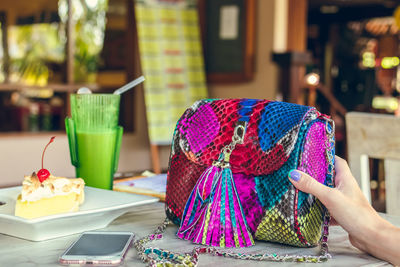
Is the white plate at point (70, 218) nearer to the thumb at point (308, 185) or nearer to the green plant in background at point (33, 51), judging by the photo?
the thumb at point (308, 185)

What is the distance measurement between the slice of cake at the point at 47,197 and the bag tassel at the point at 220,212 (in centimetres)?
21

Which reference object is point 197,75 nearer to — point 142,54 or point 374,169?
point 142,54

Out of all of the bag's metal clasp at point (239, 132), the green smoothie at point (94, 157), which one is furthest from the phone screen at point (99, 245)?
the green smoothie at point (94, 157)

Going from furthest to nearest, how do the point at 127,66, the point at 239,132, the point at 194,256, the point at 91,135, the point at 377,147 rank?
1. the point at 127,66
2. the point at 377,147
3. the point at 91,135
4. the point at 239,132
5. the point at 194,256

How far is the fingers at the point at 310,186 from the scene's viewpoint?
0.75 m

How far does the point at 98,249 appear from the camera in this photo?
729 millimetres

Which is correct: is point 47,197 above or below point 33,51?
below

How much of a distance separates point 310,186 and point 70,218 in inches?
15.1

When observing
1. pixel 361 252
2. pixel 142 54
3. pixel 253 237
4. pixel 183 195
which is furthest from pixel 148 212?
pixel 142 54

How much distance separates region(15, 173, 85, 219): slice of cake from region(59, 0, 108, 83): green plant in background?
382 cm

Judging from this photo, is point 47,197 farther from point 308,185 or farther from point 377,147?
point 377,147

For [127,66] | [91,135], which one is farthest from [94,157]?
[127,66]

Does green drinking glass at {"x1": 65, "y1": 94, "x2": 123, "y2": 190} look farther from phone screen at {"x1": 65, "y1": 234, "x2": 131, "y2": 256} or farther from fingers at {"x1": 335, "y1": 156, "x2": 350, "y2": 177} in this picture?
fingers at {"x1": 335, "y1": 156, "x2": 350, "y2": 177}

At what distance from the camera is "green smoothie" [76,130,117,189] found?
3.64ft
